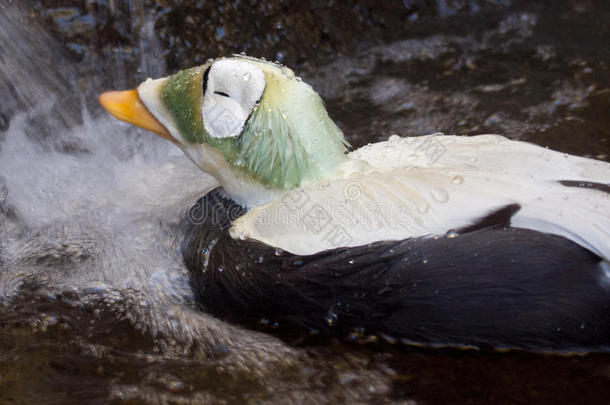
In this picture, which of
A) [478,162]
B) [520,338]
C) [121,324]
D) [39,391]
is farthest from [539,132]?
[39,391]

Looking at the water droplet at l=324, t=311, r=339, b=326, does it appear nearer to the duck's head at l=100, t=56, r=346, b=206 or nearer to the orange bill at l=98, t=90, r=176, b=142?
the duck's head at l=100, t=56, r=346, b=206

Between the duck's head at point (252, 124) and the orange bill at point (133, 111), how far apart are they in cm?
6

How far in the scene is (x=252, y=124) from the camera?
6.75 ft

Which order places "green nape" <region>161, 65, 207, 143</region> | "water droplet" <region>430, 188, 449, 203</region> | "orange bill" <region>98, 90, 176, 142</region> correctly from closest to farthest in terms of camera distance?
"water droplet" <region>430, 188, 449, 203</region> → "green nape" <region>161, 65, 207, 143</region> → "orange bill" <region>98, 90, 176, 142</region>

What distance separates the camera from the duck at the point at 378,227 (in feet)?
5.84

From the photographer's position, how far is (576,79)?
329 cm

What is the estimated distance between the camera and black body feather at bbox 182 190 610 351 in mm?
1766

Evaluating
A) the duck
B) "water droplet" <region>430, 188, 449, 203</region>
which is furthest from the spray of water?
"water droplet" <region>430, 188, 449, 203</region>

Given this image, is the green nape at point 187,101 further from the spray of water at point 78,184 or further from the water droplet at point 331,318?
the water droplet at point 331,318

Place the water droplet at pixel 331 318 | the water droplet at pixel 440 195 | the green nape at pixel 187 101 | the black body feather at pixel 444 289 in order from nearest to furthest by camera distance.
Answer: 1. the black body feather at pixel 444 289
2. the water droplet at pixel 440 195
3. the water droplet at pixel 331 318
4. the green nape at pixel 187 101

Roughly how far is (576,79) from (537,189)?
167 cm

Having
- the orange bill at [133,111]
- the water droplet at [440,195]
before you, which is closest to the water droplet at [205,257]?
the orange bill at [133,111]

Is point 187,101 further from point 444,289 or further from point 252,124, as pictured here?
point 444,289

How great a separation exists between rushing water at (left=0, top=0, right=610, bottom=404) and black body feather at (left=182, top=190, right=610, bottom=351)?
0.07 metres
